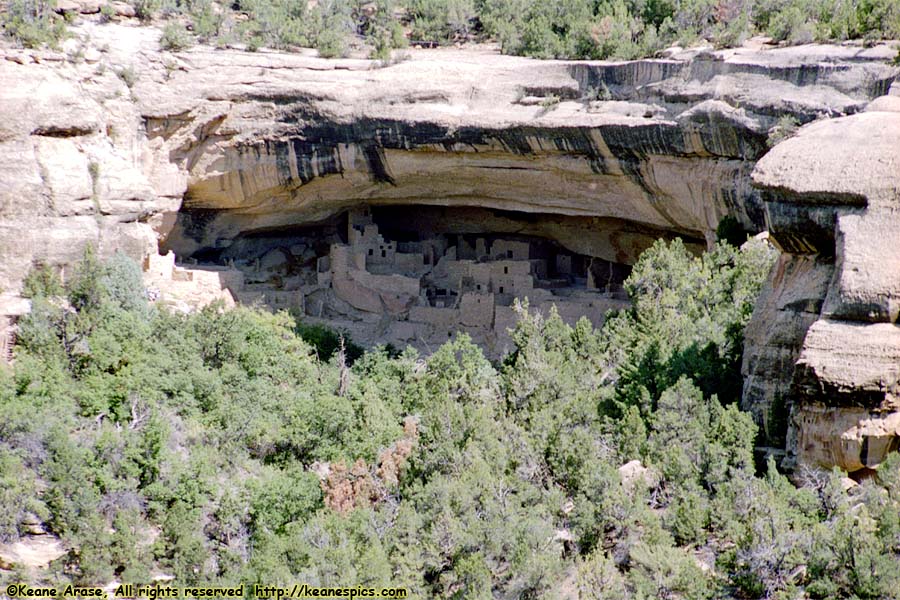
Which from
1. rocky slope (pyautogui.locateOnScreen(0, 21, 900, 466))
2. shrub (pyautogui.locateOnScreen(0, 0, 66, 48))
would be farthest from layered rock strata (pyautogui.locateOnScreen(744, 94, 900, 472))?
shrub (pyautogui.locateOnScreen(0, 0, 66, 48))

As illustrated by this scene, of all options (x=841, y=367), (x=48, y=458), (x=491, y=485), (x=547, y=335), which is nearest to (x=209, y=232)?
(x=547, y=335)

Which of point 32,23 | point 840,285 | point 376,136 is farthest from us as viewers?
point 376,136

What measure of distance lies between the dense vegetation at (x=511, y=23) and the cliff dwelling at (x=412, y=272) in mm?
3140

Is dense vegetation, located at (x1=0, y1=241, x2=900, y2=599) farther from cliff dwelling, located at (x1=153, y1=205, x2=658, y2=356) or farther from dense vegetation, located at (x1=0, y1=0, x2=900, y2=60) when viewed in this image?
dense vegetation, located at (x1=0, y1=0, x2=900, y2=60)

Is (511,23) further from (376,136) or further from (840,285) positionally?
(840,285)

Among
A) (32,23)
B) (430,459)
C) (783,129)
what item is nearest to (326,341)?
(32,23)

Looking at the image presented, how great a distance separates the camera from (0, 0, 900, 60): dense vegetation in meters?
20.8

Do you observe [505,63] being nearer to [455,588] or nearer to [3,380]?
[3,380]

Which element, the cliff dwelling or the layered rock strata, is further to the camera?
the cliff dwelling

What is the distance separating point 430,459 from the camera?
15508 mm

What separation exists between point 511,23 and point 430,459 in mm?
11668

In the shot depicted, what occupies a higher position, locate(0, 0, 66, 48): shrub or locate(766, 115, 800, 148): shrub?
locate(0, 0, 66, 48): shrub

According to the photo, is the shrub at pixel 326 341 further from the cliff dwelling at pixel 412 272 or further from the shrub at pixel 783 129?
the shrub at pixel 783 129

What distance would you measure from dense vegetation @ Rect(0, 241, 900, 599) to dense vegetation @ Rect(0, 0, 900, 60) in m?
3.67
